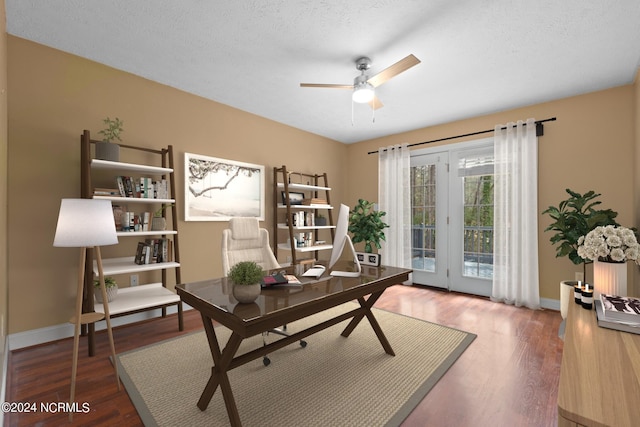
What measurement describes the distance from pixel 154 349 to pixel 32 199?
1631 mm

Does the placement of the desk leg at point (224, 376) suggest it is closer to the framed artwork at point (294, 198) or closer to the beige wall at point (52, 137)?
the beige wall at point (52, 137)

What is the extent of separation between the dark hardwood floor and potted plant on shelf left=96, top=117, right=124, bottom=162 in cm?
164

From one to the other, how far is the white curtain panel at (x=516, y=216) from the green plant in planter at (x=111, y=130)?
4.35 meters

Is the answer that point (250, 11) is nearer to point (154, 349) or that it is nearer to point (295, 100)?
point (295, 100)

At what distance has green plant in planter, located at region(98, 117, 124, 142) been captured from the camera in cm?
264

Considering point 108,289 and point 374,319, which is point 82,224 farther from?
point 374,319

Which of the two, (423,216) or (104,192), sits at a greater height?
(104,192)

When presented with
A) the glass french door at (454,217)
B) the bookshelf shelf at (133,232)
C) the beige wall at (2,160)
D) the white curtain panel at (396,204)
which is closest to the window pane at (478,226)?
the glass french door at (454,217)

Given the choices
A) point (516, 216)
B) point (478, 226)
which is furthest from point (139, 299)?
point (516, 216)

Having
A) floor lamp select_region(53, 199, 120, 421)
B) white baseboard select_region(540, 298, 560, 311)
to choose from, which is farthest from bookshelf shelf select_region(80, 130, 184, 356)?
white baseboard select_region(540, 298, 560, 311)

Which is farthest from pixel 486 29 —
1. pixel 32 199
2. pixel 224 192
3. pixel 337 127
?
pixel 32 199

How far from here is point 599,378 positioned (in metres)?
0.83

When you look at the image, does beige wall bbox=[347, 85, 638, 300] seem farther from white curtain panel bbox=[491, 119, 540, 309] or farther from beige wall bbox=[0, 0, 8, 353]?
beige wall bbox=[0, 0, 8, 353]

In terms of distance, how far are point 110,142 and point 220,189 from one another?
1.23 meters
